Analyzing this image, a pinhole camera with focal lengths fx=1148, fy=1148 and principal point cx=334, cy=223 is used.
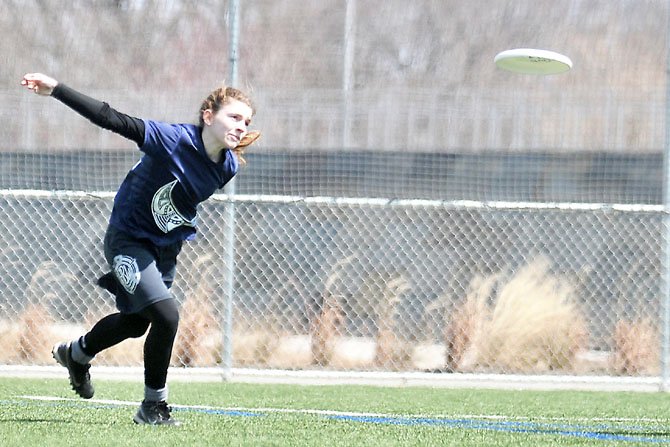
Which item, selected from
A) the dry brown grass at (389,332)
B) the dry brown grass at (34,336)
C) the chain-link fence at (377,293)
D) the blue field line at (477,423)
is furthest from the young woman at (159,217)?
the dry brown grass at (389,332)

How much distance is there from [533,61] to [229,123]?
2.50 metres

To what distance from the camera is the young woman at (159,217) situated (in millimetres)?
5184

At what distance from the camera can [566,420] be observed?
614 cm

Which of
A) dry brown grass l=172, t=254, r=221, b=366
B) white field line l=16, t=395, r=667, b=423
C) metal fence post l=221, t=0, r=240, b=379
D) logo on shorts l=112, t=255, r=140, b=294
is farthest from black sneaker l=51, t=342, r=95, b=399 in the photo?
dry brown grass l=172, t=254, r=221, b=366

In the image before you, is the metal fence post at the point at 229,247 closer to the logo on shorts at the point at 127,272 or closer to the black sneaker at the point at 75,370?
the black sneaker at the point at 75,370

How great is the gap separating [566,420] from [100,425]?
2.47m

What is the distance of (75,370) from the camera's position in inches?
223

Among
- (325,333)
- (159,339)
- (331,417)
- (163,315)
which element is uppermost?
(163,315)

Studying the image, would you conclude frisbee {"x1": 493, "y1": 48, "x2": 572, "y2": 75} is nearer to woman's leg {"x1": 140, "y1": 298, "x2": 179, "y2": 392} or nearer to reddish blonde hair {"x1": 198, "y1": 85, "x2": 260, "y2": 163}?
reddish blonde hair {"x1": 198, "y1": 85, "x2": 260, "y2": 163}

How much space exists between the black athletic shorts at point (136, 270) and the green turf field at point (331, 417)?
586 mm

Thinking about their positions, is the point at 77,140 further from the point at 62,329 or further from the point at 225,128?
the point at 225,128

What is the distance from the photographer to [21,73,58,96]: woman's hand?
4.87 m

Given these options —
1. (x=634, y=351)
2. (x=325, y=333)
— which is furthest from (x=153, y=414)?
(x=634, y=351)

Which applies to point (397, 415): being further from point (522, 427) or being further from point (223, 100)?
point (223, 100)
